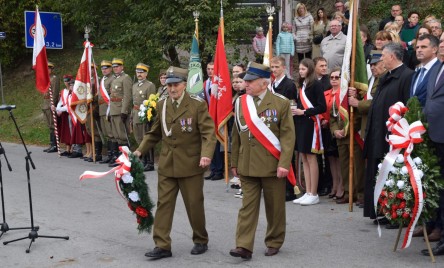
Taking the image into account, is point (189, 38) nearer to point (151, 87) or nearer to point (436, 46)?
point (151, 87)

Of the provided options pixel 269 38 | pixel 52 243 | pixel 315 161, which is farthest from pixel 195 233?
pixel 269 38

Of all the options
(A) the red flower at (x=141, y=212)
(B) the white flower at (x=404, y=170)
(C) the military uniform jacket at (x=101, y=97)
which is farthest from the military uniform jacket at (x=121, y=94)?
(B) the white flower at (x=404, y=170)

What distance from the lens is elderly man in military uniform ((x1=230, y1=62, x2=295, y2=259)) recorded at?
7328mm

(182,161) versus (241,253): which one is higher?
(182,161)

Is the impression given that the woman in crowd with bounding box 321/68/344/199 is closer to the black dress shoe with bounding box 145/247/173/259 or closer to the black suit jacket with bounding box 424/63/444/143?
the black suit jacket with bounding box 424/63/444/143

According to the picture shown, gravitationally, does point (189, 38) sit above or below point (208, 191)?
above

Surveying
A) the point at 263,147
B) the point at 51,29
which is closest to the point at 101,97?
the point at 51,29

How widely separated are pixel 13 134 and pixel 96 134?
5.76m

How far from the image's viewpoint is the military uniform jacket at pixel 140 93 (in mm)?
13703

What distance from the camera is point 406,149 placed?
23.2ft

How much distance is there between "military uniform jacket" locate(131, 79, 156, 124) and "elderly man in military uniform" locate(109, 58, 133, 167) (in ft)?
1.35

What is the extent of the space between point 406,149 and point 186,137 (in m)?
2.28

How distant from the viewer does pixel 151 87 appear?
45.0 feet

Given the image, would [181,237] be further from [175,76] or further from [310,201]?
[310,201]
